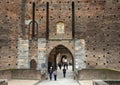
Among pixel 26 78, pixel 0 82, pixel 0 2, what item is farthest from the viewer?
pixel 0 2

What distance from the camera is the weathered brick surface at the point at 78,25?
1723 cm

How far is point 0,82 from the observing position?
26.5 ft

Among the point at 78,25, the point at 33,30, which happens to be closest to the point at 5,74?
the point at 33,30

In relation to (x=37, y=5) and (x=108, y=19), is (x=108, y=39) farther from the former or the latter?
(x=37, y=5)

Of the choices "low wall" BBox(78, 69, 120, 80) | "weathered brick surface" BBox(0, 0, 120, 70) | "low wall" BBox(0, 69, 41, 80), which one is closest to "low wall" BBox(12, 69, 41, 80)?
"low wall" BBox(0, 69, 41, 80)

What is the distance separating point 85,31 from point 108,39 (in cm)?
157

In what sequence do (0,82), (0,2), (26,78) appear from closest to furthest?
(0,82) → (26,78) → (0,2)

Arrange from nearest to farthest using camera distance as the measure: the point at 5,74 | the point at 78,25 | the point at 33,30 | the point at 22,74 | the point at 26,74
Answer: the point at 5,74, the point at 26,74, the point at 22,74, the point at 78,25, the point at 33,30

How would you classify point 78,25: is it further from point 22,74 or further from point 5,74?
point 5,74

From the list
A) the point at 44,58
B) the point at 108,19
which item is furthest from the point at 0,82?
the point at 108,19

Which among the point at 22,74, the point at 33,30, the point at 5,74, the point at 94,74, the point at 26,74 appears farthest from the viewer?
the point at 33,30

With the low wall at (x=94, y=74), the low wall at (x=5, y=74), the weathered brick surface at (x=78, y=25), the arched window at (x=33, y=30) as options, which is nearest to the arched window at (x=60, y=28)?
the weathered brick surface at (x=78, y=25)

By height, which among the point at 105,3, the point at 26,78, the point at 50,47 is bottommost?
the point at 26,78

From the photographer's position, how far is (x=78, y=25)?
17938 millimetres
